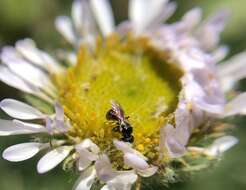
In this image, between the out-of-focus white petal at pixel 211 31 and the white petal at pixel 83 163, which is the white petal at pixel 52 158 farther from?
the out-of-focus white petal at pixel 211 31

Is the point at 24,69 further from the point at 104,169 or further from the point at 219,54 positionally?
the point at 219,54

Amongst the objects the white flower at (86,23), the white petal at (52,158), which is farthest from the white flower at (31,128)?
the white flower at (86,23)

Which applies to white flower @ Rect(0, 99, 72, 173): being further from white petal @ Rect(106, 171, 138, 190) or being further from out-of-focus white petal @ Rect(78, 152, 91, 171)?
white petal @ Rect(106, 171, 138, 190)

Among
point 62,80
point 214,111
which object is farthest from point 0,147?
point 214,111

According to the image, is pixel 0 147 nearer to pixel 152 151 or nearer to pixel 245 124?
pixel 152 151

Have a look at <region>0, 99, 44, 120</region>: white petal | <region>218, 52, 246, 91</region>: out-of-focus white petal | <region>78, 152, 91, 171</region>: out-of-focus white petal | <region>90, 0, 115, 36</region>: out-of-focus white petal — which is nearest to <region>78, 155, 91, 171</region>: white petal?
<region>78, 152, 91, 171</region>: out-of-focus white petal

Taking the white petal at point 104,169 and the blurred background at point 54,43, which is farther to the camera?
the blurred background at point 54,43
